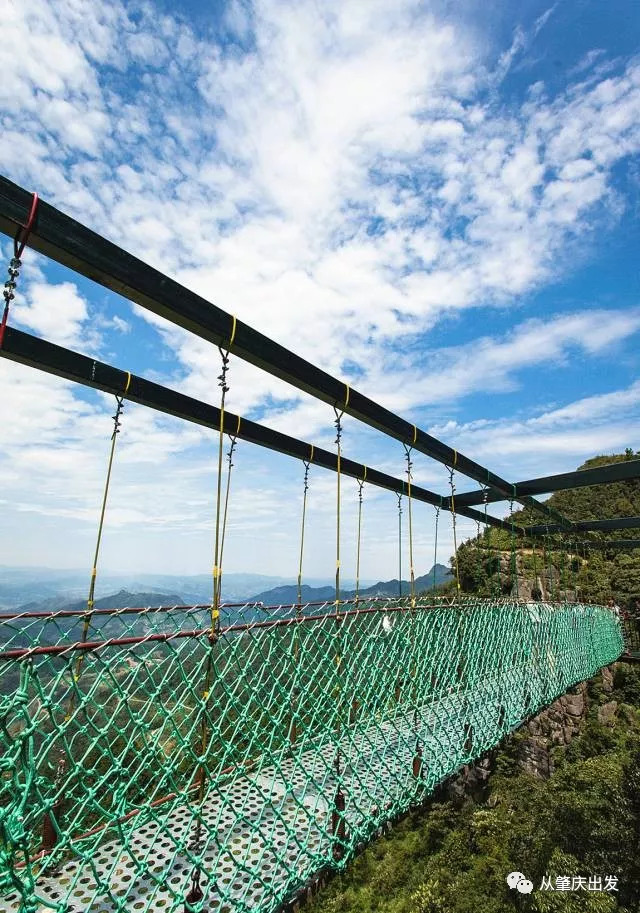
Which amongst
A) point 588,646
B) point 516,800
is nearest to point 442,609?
point 516,800

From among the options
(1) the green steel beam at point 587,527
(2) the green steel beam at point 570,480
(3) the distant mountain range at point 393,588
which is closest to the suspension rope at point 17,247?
(3) the distant mountain range at point 393,588

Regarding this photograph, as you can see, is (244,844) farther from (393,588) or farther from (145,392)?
(393,588)

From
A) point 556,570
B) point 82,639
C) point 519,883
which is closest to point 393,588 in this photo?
point 556,570

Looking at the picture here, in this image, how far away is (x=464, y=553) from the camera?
1773 centimetres

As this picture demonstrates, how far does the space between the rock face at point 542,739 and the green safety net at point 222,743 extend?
7.87 ft

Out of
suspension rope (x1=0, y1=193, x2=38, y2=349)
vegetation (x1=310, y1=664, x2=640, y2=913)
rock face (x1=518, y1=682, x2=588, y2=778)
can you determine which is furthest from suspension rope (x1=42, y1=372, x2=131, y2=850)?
rock face (x1=518, y1=682, x2=588, y2=778)

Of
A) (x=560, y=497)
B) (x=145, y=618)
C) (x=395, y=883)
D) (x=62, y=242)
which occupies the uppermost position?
(x=560, y=497)

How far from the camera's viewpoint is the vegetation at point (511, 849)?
423cm

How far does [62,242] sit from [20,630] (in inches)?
71.4

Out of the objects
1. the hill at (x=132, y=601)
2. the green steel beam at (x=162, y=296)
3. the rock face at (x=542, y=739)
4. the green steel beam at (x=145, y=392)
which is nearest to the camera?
the green steel beam at (x=162, y=296)

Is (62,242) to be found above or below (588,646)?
above

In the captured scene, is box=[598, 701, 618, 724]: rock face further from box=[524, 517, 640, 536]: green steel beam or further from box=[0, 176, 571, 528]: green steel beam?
box=[0, 176, 571, 528]: green steel beam

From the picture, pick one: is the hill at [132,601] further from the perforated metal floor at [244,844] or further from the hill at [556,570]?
the hill at [556,570]

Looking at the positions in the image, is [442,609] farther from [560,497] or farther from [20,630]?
[560,497]
